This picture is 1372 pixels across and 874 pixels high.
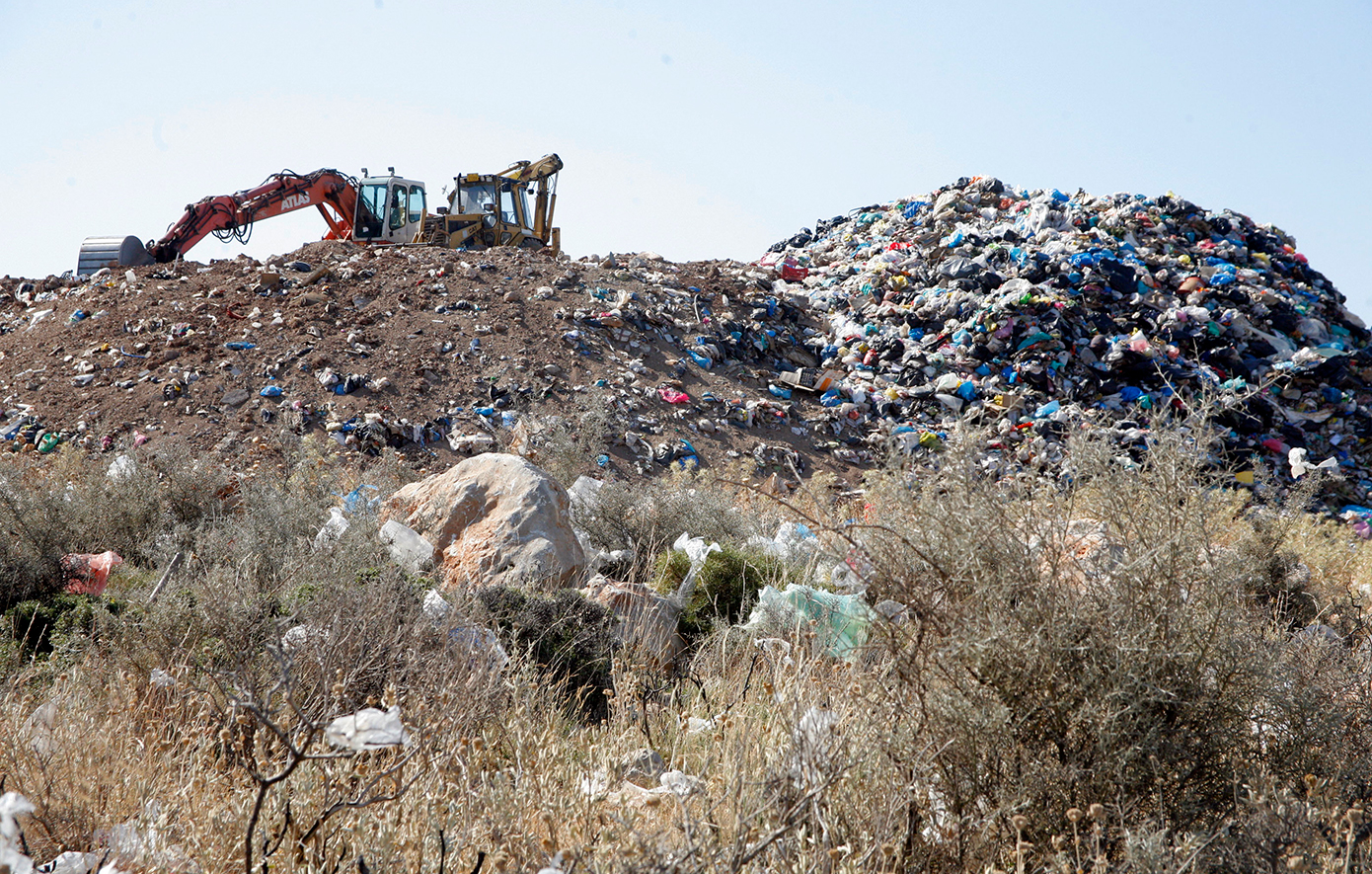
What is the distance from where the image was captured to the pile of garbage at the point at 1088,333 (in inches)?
387

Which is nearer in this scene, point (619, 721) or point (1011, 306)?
point (619, 721)

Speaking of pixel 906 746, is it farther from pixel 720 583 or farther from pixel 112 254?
pixel 112 254

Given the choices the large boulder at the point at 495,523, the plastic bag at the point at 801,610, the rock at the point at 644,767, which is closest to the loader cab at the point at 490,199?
the large boulder at the point at 495,523

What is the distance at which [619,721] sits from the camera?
106 inches

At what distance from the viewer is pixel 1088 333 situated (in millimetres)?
10805

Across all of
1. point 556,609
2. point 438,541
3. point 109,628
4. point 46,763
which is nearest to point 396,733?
point 46,763

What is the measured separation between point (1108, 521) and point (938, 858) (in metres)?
0.94

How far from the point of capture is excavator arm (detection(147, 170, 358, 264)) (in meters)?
13.7

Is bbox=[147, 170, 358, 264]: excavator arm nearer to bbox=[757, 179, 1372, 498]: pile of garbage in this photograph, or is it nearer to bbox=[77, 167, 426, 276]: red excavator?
bbox=[77, 167, 426, 276]: red excavator

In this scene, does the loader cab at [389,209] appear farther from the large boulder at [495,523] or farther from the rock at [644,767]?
the rock at [644,767]

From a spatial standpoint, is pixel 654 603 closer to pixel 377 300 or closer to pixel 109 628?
pixel 109 628

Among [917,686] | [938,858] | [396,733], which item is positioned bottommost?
[938,858]

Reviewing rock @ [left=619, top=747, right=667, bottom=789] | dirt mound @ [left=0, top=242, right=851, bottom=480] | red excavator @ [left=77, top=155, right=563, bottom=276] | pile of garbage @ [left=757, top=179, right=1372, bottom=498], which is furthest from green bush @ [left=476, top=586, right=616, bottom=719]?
red excavator @ [left=77, top=155, right=563, bottom=276]

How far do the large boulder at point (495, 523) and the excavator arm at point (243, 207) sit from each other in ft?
36.0
